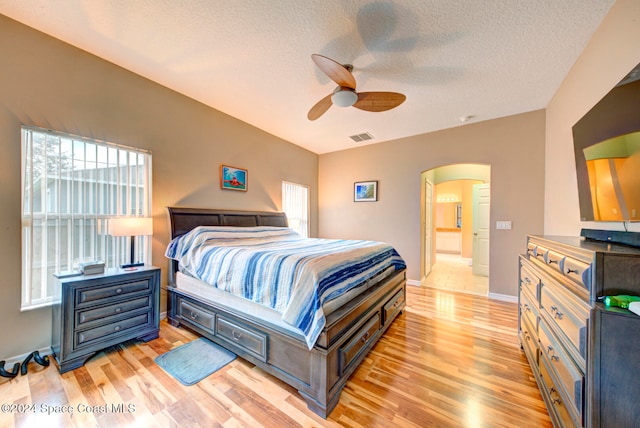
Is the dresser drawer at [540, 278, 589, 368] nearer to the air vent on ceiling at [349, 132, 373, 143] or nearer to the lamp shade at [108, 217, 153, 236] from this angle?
the lamp shade at [108, 217, 153, 236]

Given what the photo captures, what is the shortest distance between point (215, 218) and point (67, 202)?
147 cm

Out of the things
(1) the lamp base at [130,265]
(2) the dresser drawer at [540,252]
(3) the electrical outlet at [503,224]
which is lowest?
(1) the lamp base at [130,265]

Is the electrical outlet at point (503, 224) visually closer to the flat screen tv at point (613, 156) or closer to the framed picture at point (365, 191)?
the flat screen tv at point (613, 156)

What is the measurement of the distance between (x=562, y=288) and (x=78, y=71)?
165 inches

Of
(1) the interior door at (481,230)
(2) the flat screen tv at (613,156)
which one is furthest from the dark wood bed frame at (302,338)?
(1) the interior door at (481,230)

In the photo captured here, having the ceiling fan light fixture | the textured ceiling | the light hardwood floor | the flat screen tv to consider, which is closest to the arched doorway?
the textured ceiling

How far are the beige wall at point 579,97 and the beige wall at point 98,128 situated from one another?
161 inches

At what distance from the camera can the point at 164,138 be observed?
2.94m

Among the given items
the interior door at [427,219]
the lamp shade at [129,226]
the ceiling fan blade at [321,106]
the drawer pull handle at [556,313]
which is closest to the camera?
the drawer pull handle at [556,313]

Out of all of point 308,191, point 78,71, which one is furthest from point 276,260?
point 308,191

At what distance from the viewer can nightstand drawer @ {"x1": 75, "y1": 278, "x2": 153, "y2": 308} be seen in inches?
77.7

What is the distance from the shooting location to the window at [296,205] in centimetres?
495

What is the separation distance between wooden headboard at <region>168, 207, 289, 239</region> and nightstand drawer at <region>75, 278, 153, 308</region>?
2.25 ft

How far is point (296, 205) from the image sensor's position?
5258mm
